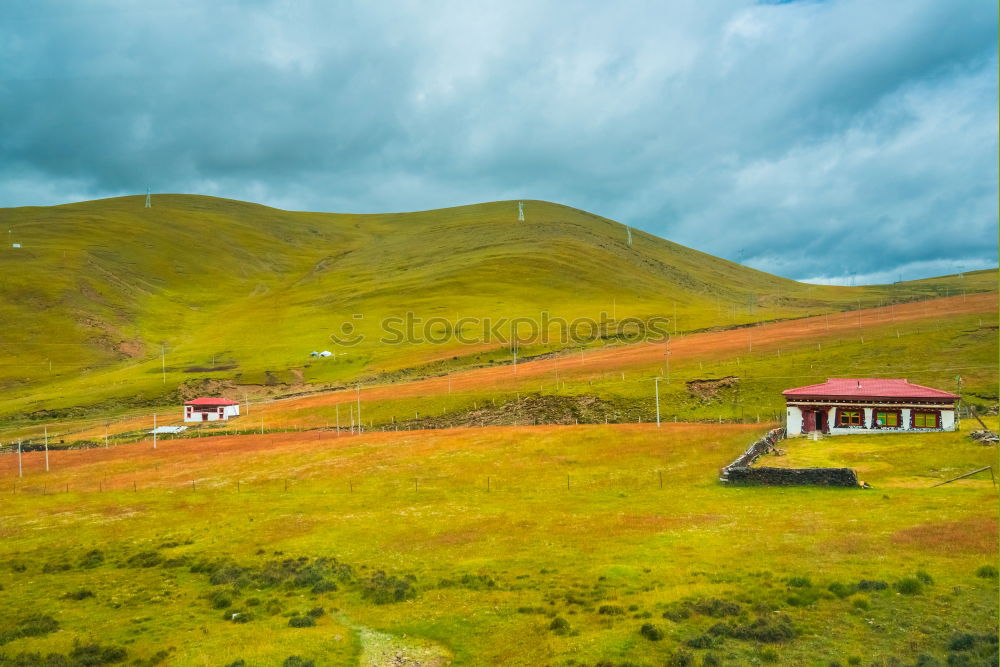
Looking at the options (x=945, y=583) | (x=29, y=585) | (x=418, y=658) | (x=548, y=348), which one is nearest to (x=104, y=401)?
(x=548, y=348)

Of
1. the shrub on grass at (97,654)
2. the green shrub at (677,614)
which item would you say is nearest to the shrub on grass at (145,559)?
the shrub on grass at (97,654)

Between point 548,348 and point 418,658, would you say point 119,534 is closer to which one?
point 418,658

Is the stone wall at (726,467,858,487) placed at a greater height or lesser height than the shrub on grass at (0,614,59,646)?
greater

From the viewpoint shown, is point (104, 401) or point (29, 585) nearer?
point (29, 585)

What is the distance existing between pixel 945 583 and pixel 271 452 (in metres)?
68.9

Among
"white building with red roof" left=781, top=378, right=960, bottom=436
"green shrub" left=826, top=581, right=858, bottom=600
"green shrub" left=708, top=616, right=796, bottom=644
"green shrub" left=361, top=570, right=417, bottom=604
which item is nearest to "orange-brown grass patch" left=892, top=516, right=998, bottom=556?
"green shrub" left=826, top=581, right=858, bottom=600

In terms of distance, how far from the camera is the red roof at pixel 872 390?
61469 millimetres

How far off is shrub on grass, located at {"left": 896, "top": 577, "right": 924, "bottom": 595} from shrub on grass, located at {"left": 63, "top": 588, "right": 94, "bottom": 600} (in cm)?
3812

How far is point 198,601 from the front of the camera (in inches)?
1262

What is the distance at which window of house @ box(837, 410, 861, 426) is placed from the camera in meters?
64.4

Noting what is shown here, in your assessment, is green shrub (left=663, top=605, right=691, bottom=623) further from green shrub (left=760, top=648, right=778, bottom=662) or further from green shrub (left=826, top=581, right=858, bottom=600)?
green shrub (left=826, top=581, right=858, bottom=600)

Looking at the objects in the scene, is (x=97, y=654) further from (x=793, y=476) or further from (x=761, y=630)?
(x=793, y=476)

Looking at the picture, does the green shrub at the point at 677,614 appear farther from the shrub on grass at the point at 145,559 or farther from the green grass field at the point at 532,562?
the shrub on grass at the point at 145,559

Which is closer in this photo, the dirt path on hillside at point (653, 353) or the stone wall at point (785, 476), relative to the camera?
the stone wall at point (785, 476)
